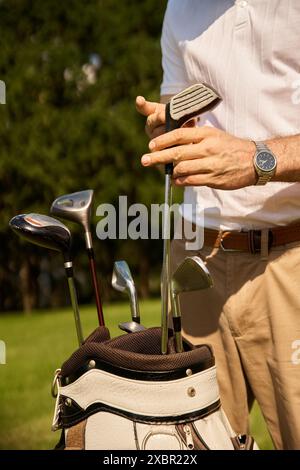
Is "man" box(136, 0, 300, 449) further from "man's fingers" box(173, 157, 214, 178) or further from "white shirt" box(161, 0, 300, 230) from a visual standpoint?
"man's fingers" box(173, 157, 214, 178)

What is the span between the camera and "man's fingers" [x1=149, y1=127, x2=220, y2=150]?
150 centimetres

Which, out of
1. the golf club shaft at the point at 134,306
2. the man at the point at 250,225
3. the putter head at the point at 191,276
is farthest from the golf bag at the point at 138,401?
the man at the point at 250,225

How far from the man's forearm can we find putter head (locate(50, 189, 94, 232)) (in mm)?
472

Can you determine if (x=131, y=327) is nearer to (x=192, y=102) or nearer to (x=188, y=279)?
(x=188, y=279)

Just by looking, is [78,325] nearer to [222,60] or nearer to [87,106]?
[222,60]

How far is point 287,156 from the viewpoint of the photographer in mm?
1613

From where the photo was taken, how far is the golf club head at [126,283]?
67.1 inches

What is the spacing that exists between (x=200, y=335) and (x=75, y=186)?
15.2 m

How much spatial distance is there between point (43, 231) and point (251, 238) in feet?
1.73

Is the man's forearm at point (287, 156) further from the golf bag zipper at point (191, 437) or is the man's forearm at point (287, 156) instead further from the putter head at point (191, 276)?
the golf bag zipper at point (191, 437)

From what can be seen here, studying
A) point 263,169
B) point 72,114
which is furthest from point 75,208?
point 72,114

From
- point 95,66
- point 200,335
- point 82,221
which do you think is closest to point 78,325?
point 82,221

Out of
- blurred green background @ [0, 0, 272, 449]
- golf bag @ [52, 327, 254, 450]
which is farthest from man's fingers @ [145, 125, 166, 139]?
blurred green background @ [0, 0, 272, 449]
